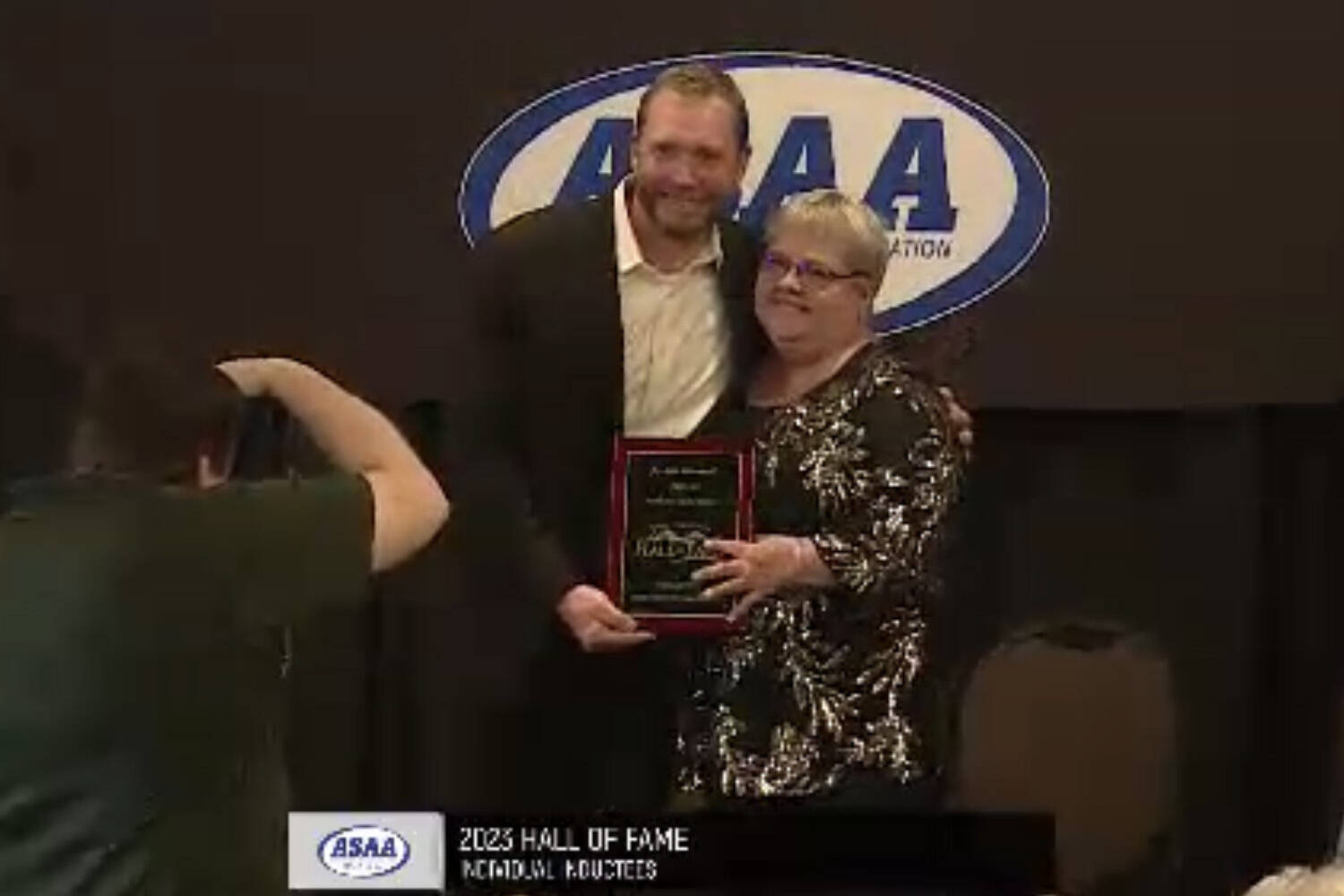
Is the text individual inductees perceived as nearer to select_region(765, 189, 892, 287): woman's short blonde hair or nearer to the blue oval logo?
the blue oval logo

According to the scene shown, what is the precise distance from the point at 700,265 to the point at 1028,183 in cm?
28

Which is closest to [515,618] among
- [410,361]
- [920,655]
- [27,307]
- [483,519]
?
[483,519]

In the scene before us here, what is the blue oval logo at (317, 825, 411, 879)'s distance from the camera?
175cm

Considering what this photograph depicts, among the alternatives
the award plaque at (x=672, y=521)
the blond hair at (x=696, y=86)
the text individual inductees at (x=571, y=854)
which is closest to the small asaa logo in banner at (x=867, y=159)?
the blond hair at (x=696, y=86)

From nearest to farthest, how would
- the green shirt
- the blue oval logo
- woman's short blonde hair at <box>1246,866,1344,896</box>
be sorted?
1. woman's short blonde hair at <box>1246,866,1344,896</box>
2. the green shirt
3. the blue oval logo

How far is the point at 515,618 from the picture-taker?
5.81 feet

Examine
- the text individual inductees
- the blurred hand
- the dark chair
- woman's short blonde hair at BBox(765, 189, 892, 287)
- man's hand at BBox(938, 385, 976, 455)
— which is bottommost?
the text individual inductees

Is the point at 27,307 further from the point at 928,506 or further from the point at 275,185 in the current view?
the point at 928,506

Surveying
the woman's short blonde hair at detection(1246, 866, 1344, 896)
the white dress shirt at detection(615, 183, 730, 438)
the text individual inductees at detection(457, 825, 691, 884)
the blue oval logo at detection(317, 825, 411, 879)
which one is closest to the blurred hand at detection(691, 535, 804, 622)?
the white dress shirt at detection(615, 183, 730, 438)

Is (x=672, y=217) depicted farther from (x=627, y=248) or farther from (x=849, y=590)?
(x=849, y=590)

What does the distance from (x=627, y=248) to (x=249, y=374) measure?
335 millimetres

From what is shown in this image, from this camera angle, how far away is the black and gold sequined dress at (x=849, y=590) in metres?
1.75

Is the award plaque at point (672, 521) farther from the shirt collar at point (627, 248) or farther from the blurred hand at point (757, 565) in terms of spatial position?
the shirt collar at point (627, 248)

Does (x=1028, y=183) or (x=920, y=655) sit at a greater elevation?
(x=1028, y=183)
